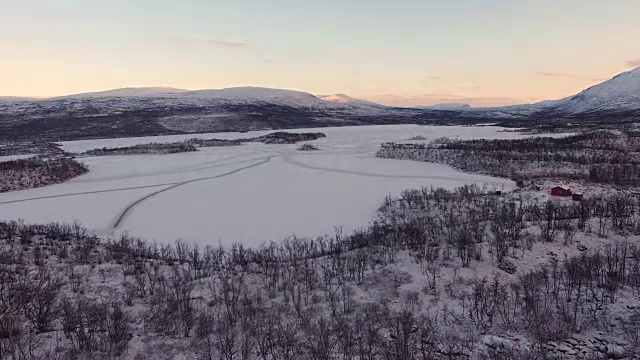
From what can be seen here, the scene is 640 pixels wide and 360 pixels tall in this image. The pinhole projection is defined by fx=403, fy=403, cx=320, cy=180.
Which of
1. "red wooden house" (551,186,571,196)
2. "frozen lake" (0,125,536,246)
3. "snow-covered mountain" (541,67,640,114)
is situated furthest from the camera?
"snow-covered mountain" (541,67,640,114)

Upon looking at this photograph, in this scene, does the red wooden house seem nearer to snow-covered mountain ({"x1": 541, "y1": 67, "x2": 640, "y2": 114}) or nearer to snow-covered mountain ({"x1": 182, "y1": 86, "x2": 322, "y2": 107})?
snow-covered mountain ({"x1": 182, "y1": 86, "x2": 322, "y2": 107})

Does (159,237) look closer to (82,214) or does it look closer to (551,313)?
(82,214)

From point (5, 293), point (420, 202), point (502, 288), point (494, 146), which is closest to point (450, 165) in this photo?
point (494, 146)

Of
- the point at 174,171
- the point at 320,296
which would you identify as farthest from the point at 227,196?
the point at 320,296

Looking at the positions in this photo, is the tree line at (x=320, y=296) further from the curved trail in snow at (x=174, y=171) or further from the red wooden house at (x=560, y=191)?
the curved trail in snow at (x=174, y=171)

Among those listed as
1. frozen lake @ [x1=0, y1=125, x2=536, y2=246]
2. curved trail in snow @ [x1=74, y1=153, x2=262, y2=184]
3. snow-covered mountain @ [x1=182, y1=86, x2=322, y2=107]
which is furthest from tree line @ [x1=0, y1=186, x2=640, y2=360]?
snow-covered mountain @ [x1=182, y1=86, x2=322, y2=107]

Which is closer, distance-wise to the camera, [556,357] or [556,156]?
[556,357]
